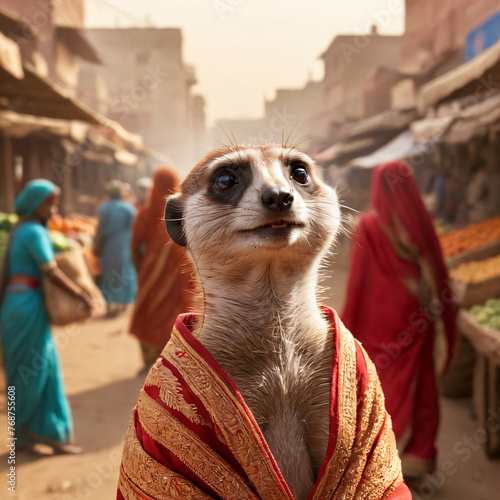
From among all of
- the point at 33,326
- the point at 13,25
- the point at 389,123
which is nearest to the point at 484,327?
the point at 33,326

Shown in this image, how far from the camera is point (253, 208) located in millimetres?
1043

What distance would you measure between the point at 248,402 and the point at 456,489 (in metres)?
3.17

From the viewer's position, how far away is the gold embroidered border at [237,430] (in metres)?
1.01

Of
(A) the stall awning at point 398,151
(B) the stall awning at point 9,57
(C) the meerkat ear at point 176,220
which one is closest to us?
(C) the meerkat ear at point 176,220

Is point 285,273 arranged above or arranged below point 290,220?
below

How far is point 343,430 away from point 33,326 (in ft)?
11.9

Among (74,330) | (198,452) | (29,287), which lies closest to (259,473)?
(198,452)

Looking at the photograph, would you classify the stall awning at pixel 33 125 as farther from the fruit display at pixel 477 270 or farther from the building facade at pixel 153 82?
the building facade at pixel 153 82

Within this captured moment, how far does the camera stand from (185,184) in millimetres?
1188

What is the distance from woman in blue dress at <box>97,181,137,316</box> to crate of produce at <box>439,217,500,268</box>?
18.1 ft

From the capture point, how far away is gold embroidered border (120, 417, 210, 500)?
102 cm

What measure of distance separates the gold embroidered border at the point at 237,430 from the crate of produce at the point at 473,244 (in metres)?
5.16

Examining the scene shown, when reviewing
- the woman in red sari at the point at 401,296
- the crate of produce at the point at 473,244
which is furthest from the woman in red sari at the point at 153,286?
the crate of produce at the point at 473,244

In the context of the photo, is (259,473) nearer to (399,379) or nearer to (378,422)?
(378,422)
